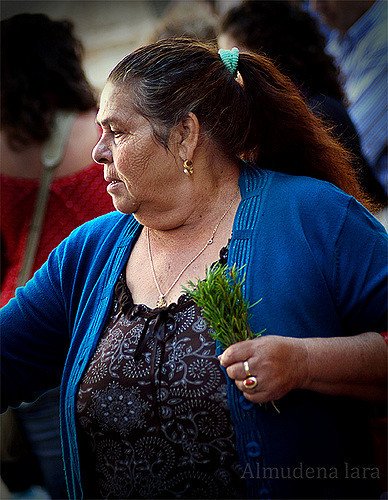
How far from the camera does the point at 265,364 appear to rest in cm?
217

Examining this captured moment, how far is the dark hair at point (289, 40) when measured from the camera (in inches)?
144

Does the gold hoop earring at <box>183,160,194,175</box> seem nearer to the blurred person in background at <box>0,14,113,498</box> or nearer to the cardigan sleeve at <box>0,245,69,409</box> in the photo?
the cardigan sleeve at <box>0,245,69,409</box>

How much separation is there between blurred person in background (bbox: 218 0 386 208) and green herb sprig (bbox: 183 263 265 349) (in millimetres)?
1413

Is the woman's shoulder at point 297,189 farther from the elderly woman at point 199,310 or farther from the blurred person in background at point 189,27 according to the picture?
the blurred person in background at point 189,27

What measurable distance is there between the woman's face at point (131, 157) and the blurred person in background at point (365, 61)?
1.25m

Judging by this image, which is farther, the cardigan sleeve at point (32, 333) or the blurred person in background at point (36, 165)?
the blurred person in background at point (36, 165)

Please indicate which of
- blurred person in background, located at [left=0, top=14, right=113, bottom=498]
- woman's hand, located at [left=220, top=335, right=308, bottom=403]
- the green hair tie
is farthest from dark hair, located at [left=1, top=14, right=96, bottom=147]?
woman's hand, located at [left=220, top=335, right=308, bottom=403]

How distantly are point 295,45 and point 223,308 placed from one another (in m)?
1.76

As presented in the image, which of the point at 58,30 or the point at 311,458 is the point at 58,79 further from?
the point at 311,458

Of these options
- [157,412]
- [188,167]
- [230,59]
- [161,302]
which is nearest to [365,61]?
[230,59]

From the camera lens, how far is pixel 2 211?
3455 millimetres

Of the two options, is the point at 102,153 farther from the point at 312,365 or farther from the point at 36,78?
the point at 36,78

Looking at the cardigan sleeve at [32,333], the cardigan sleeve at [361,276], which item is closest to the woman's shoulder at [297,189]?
the cardigan sleeve at [361,276]

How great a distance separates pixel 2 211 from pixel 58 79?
57 centimetres
